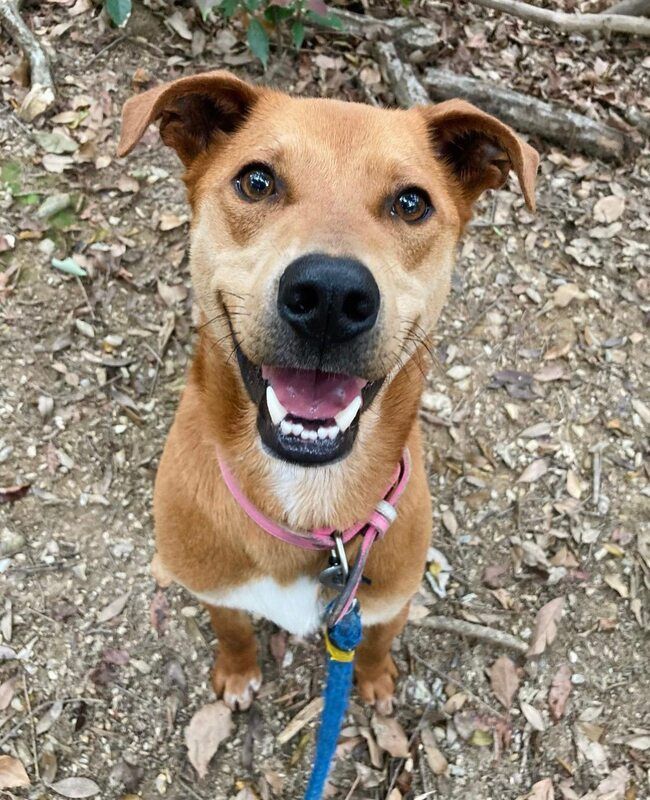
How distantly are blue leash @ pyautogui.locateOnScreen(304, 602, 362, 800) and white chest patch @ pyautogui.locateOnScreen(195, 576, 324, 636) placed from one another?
14 cm

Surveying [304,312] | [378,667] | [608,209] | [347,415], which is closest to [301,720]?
[378,667]

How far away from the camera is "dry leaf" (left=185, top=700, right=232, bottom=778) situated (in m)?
3.53

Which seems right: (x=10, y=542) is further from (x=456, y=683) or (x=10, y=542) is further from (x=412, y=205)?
(x=412, y=205)

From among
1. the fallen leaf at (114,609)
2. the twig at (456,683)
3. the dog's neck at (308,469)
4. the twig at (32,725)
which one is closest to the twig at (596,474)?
the twig at (456,683)

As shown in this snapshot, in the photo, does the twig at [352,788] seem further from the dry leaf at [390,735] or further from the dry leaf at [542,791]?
the dry leaf at [542,791]

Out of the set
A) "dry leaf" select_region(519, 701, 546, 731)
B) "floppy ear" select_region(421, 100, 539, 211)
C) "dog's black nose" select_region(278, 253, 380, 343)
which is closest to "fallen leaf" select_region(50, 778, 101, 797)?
"dry leaf" select_region(519, 701, 546, 731)

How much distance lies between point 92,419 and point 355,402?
2530 mm

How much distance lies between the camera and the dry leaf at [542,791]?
3559 mm

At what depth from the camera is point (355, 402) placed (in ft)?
7.58

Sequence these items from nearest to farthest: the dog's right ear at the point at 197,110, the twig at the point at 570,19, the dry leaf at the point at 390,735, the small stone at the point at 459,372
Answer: the dog's right ear at the point at 197,110 → the dry leaf at the point at 390,735 → the small stone at the point at 459,372 → the twig at the point at 570,19

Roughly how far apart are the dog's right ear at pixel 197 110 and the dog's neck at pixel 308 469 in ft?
2.54

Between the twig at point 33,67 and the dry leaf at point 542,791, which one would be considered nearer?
the dry leaf at point 542,791

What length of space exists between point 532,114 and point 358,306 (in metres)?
4.24

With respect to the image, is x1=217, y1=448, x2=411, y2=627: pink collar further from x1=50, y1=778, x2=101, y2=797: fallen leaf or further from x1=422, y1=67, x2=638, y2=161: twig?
x1=422, y1=67, x2=638, y2=161: twig
